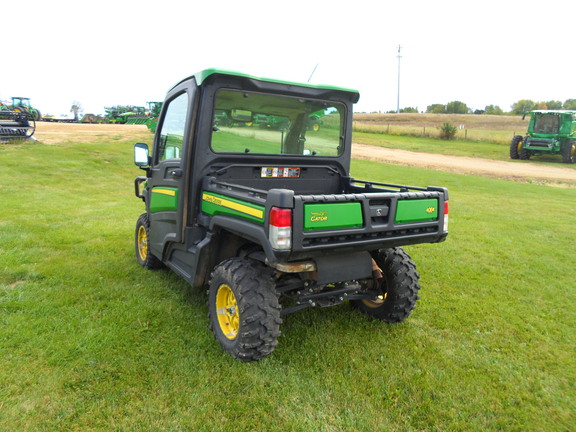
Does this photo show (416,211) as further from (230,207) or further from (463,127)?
(463,127)

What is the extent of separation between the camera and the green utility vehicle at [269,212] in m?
2.89

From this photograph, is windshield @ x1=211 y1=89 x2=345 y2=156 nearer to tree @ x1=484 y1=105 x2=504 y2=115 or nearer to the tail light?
the tail light

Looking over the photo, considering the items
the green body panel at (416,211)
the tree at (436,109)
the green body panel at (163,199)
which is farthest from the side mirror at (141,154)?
the tree at (436,109)

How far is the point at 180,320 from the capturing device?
3750 millimetres

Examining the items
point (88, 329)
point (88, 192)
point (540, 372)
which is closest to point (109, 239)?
point (88, 329)

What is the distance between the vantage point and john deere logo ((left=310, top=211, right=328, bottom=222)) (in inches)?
109

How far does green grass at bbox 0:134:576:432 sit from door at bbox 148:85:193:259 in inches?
26.5

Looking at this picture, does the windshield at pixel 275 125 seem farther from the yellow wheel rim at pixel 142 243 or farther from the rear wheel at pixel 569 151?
the rear wheel at pixel 569 151

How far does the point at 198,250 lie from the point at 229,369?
1.02m

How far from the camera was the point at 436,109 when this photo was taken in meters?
82.3

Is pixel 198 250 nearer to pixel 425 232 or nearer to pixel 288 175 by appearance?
pixel 288 175

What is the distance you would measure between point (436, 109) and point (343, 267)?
8683cm

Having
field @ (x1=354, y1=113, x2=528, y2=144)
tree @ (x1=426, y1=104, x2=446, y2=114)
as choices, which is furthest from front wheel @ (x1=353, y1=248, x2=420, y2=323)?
tree @ (x1=426, y1=104, x2=446, y2=114)

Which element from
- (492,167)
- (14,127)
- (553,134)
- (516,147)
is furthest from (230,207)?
(516,147)
